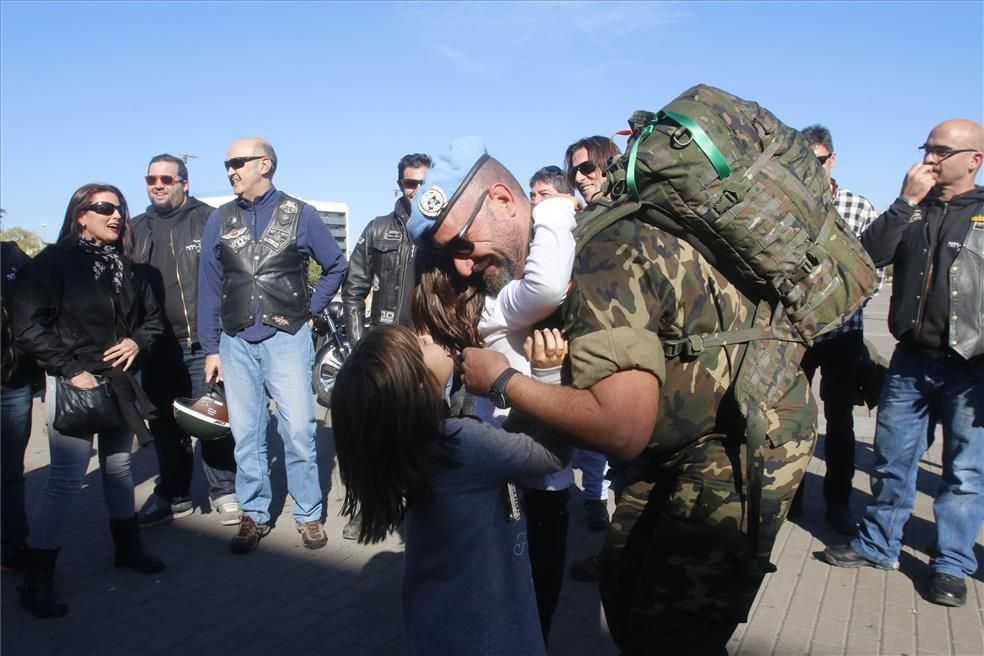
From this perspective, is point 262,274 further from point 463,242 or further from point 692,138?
point 692,138

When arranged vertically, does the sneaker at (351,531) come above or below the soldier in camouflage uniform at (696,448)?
below

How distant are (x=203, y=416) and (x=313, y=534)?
0.98m

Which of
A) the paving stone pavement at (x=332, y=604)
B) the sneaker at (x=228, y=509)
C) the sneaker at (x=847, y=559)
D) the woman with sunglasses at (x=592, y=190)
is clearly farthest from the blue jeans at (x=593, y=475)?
the sneaker at (x=228, y=509)

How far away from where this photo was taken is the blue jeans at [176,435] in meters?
5.04

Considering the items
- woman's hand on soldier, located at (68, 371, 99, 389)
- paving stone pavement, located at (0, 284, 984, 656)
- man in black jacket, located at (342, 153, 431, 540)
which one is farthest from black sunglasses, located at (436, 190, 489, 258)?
man in black jacket, located at (342, 153, 431, 540)

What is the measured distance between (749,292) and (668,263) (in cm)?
27

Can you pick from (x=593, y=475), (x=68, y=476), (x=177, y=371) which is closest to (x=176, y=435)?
(x=177, y=371)

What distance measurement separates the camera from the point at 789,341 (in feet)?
6.26

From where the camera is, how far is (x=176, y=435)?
16.7 ft

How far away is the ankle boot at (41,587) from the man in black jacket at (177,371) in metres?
1.20

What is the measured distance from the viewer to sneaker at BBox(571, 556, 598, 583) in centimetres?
390

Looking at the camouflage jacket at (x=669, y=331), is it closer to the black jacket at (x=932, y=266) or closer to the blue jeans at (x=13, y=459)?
the black jacket at (x=932, y=266)

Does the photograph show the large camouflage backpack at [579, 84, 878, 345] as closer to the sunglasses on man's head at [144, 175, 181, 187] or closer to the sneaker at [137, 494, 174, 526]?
the sneaker at [137, 494, 174, 526]

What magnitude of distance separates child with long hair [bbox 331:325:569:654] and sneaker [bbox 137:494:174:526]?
3529 mm
